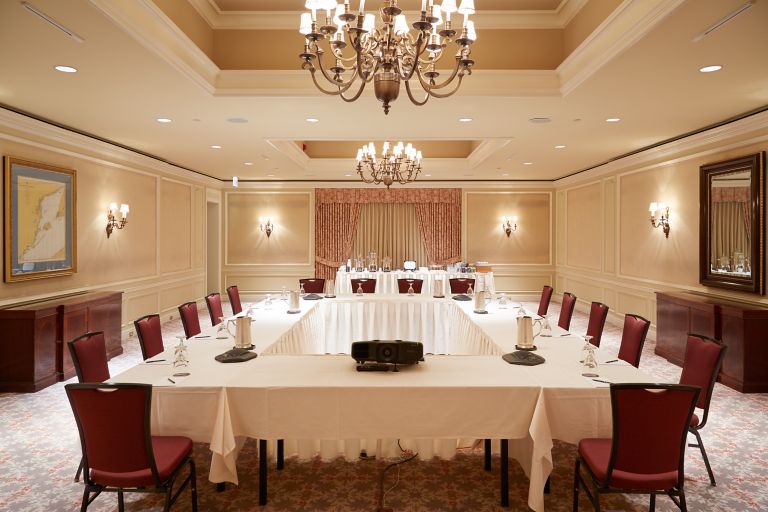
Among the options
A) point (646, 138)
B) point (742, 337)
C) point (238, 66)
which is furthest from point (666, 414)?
point (646, 138)

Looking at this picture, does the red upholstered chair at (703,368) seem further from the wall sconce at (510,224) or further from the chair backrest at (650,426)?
the wall sconce at (510,224)

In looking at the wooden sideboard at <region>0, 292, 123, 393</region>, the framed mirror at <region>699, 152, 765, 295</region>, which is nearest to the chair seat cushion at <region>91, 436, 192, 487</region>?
the wooden sideboard at <region>0, 292, 123, 393</region>

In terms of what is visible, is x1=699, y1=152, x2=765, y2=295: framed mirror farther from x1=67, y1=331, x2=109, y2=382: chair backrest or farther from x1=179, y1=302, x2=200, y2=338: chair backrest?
x1=67, y1=331, x2=109, y2=382: chair backrest

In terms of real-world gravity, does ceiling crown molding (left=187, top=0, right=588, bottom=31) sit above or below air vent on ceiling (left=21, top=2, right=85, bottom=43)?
above

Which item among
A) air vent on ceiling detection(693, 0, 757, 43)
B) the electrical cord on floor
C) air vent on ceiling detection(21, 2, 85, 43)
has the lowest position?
the electrical cord on floor

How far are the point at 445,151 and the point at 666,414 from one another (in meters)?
9.26

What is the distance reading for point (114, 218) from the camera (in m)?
7.09

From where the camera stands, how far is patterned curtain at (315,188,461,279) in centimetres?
1199

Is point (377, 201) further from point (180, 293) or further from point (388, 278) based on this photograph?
point (180, 293)

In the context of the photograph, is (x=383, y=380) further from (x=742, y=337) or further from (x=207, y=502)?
(x=742, y=337)

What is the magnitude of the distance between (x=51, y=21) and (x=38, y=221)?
3.37 m

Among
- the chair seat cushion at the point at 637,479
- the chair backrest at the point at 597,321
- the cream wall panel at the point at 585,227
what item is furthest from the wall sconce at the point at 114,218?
the cream wall panel at the point at 585,227

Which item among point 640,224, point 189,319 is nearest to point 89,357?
point 189,319

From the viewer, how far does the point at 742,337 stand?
4965 millimetres
